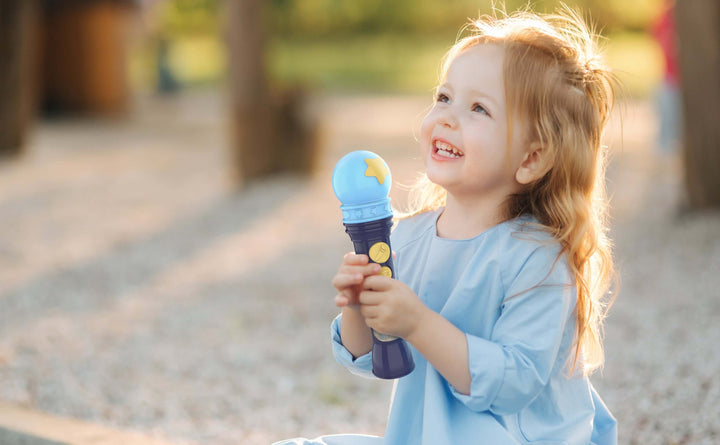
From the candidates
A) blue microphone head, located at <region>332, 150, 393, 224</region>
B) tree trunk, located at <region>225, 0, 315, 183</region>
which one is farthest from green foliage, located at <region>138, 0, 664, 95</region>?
blue microphone head, located at <region>332, 150, 393, 224</region>

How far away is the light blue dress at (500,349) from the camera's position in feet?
4.86

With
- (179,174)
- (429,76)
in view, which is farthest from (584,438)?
(429,76)

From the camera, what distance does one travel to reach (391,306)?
1446 millimetres

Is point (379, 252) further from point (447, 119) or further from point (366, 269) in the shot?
point (447, 119)

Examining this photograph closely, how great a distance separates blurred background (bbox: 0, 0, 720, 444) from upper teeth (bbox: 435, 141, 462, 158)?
0.38 m

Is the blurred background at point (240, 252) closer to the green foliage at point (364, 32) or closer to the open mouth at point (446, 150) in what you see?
the open mouth at point (446, 150)

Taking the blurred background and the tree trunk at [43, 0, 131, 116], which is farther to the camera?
the tree trunk at [43, 0, 131, 116]

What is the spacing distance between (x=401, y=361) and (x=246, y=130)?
20.2ft

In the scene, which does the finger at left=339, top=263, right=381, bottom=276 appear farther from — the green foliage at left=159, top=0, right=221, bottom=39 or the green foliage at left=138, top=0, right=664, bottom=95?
the green foliage at left=159, top=0, right=221, bottom=39

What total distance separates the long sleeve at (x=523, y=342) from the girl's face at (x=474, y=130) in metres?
0.19

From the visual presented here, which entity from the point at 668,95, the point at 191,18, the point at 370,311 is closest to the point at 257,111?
the point at 668,95

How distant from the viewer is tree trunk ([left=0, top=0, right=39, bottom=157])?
879 cm

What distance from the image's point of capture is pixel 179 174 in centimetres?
882

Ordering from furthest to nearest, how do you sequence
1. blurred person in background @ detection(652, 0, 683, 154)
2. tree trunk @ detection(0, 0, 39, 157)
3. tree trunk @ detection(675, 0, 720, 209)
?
1. tree trunk @ detection(0, 0, 39, 157)
2. blurred person in background @ detection(652, 0, 683, 154)
3. tree trunk @ detection(675, 0, 720, 209)
